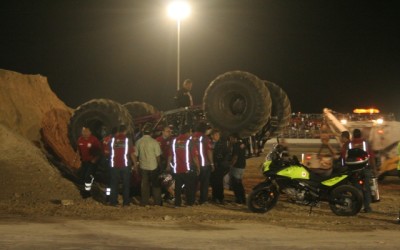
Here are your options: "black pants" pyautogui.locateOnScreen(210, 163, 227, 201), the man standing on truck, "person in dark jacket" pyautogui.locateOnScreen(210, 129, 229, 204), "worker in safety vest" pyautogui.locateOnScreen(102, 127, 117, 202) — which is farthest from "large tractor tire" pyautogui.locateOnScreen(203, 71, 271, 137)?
"worker in safety vest" pyautogui.locateOnScreen(102, 127, 117, 202)

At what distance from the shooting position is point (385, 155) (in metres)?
19.4

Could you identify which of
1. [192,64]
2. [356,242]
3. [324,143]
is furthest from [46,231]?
[192,64]

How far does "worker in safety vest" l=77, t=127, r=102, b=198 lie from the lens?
13984mm

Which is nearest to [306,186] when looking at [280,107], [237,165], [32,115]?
[237,165]

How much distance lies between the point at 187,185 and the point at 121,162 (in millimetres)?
1505

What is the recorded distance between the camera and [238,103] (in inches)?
646

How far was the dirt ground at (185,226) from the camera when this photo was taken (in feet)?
28.4

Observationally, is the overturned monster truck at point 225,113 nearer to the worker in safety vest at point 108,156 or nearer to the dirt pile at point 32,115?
the dirt pile at point 32,115

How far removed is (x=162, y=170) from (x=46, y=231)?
192 inches

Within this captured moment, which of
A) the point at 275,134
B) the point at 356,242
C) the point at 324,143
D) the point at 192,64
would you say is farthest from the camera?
the point at 192,64

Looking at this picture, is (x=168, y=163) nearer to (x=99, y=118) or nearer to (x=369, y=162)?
(x=99, y=118)

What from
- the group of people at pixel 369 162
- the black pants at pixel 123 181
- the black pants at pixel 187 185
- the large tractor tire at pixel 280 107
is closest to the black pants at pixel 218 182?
the black pants at pixel 187 185

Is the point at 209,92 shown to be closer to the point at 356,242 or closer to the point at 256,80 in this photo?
the point at 256,80

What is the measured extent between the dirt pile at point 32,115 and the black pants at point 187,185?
4.44m
